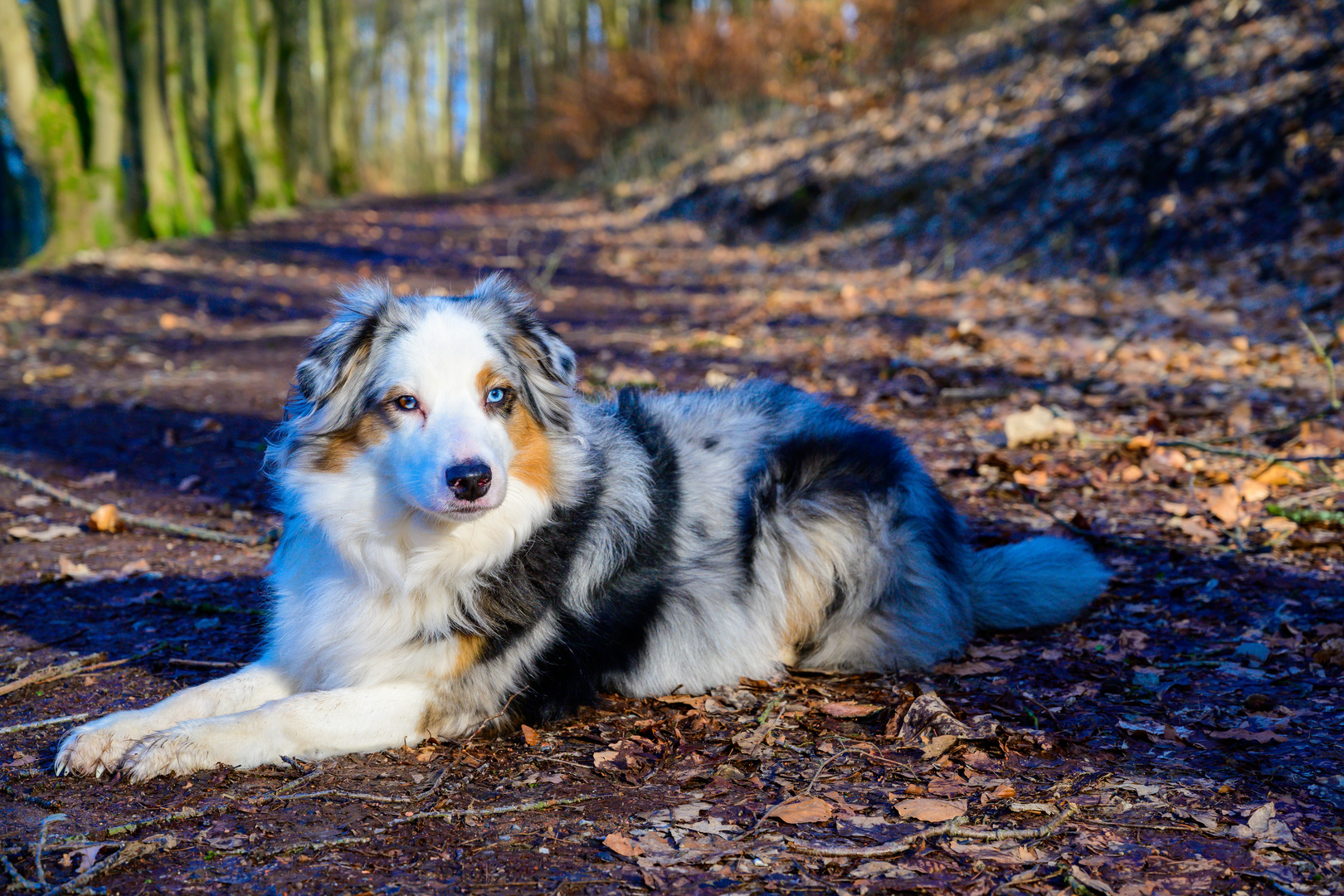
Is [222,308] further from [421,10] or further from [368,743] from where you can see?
[421,10]

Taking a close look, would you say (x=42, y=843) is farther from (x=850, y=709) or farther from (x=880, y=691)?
(x=880, y=691)

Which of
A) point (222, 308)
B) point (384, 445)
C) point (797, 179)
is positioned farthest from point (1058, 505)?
point (797, 179)

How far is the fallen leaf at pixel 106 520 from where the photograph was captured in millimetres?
5645

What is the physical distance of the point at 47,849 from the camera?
2721mm

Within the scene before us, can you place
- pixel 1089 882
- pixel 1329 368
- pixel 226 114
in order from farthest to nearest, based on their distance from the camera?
pixel 226 114, pixel 1329 368, pixel 1089 882

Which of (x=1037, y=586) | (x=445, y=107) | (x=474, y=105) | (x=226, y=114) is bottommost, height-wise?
(x=1037, y=586)

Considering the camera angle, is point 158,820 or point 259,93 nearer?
point 158,820

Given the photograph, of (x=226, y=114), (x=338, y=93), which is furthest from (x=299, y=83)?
(x=226, y=114)

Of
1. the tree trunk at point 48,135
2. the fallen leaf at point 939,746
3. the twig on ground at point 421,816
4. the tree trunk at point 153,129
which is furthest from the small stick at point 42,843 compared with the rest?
the tree trunk at point 153,129

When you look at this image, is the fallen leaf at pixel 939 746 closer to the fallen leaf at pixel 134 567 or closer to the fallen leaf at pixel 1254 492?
the fallen leaf at pixel 1254 492

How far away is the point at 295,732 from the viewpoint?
3.32 m

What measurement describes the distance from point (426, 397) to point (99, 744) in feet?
4.91

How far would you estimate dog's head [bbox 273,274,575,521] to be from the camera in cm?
338

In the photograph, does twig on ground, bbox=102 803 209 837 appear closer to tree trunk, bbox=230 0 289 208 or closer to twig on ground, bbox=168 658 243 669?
twig on ground, bbox=168 658 243 669
